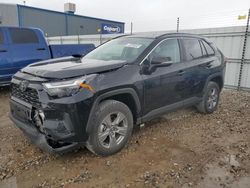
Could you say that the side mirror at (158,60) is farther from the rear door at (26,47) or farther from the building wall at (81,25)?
the building wall at (81,25)

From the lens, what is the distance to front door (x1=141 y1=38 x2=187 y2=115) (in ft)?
11.6

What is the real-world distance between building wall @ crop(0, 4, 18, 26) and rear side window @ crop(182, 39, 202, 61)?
17582 millimetres

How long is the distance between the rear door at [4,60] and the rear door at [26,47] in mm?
130

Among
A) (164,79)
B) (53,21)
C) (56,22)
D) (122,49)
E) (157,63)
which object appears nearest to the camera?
(157,63)

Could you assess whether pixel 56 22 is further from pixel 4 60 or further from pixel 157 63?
pixel 157 63

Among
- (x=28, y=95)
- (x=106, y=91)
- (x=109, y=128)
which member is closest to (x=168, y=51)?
(x=106, y=91)

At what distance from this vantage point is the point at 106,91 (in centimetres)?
296

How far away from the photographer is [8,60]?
6293 millimetres

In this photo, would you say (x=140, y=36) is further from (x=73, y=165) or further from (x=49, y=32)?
(x=49, y=32)

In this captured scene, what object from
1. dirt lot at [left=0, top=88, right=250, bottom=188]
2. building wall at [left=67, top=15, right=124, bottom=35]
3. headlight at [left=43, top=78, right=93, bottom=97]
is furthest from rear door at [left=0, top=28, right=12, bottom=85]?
building wall at [left=67, top=15, right=124, bottom=35]

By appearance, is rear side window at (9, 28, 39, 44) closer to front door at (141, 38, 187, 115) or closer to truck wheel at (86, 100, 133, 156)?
front door at (141, 38, 187, 115)

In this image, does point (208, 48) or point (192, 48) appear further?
point (208, 48)

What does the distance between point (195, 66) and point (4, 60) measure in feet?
16.9

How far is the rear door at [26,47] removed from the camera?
21.1 ft
